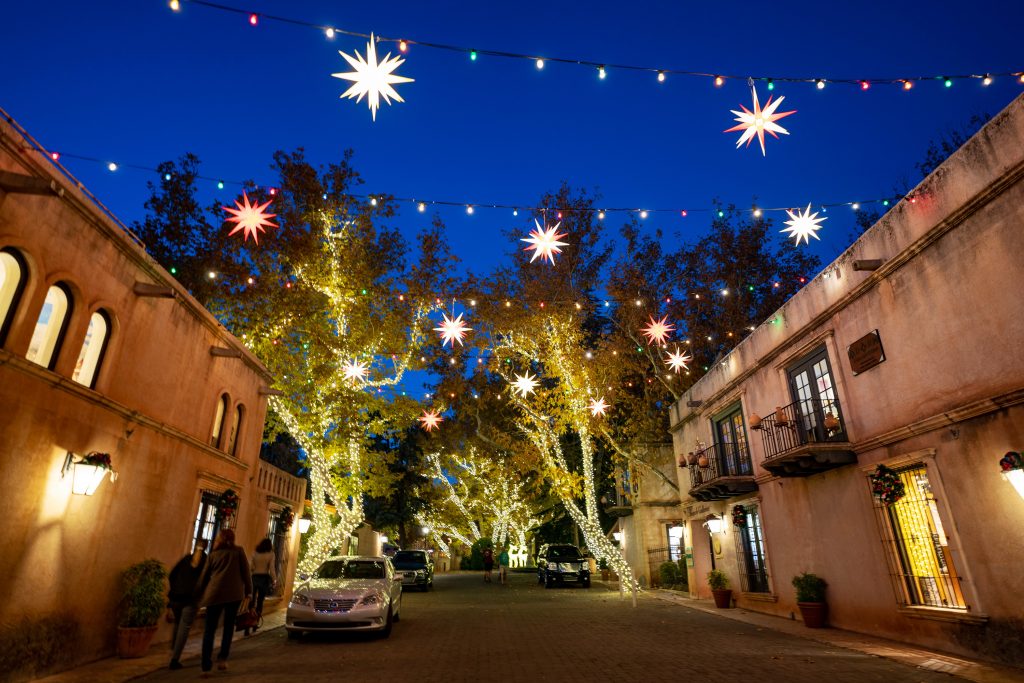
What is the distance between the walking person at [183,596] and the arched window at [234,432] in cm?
551

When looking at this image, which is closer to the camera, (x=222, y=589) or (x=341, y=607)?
(x=222, y=589)

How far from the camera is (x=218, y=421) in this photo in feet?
41.1

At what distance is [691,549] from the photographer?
1917 centimetres

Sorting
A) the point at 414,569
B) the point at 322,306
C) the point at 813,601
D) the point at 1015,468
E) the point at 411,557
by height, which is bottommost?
the point at 813,601

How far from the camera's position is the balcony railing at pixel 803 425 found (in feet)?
37.0

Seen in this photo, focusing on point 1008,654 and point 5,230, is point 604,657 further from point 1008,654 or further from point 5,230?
point 5,230

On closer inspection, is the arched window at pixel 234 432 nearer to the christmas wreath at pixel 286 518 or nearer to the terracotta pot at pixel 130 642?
the christmas wreath at pixel 286 518

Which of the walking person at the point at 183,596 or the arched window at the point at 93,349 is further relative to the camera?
the arched window at the point at 93,349

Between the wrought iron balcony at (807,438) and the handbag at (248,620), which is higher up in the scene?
the wrought iron balcony at (807,438)

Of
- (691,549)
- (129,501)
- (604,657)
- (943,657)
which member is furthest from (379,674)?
(691,549)

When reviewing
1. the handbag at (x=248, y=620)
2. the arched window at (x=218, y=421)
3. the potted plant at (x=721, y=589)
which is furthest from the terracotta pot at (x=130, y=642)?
the potted plant at (x=721, y=589)

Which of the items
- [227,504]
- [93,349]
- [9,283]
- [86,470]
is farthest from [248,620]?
[9,283]

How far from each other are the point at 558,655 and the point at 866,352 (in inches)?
301

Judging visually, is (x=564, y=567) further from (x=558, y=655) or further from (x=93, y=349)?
(x=93, y=349)
